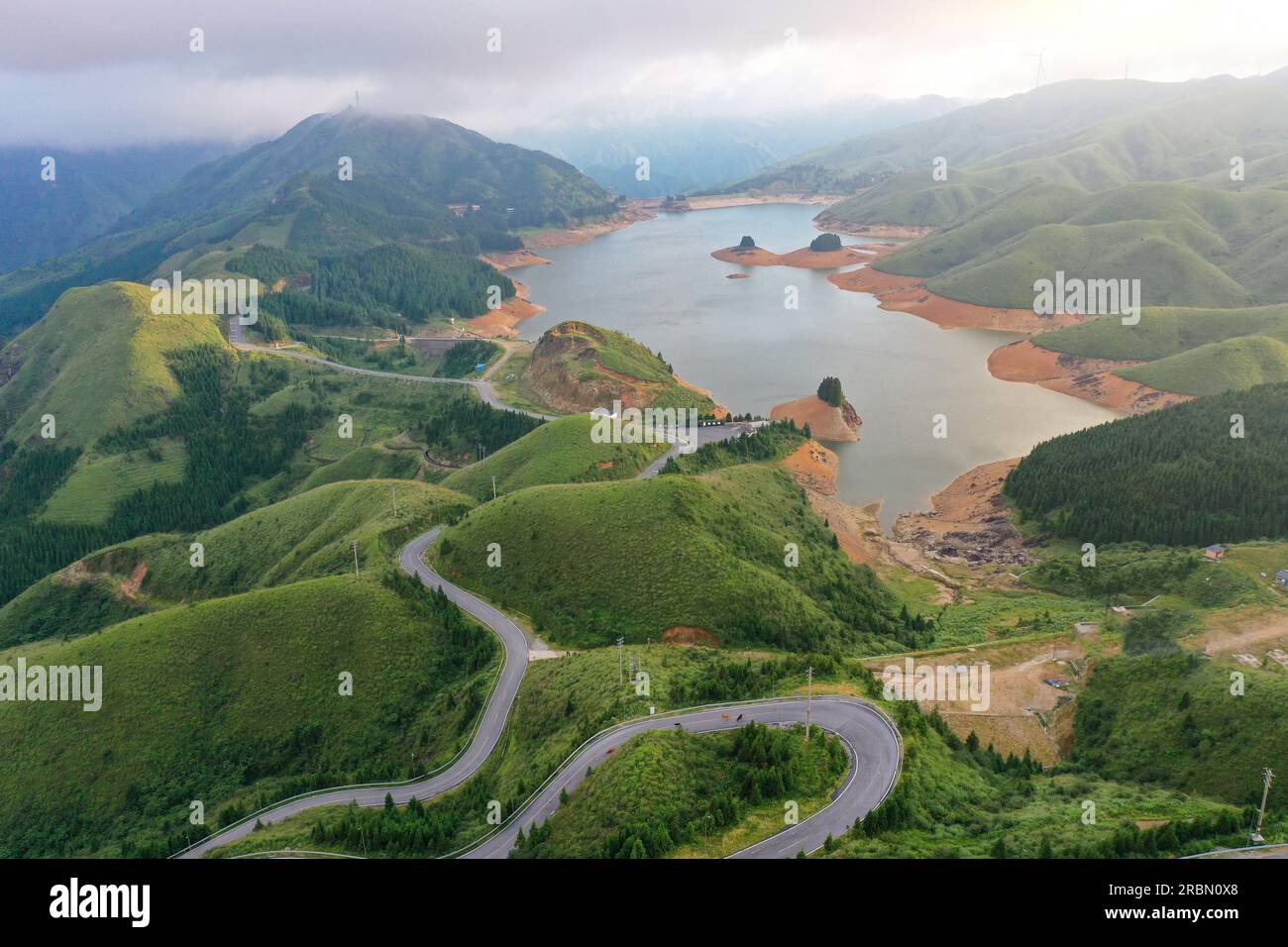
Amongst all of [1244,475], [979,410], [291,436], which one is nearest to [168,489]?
[291,436]

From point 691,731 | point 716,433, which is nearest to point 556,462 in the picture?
point 716,433

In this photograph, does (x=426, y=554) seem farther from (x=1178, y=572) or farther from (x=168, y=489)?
(x=168, y=489)

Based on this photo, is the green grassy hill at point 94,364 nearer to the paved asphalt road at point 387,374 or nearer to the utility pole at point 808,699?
the paved asphalt road at point 387,374

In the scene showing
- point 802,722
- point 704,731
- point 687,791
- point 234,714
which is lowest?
point 234,714

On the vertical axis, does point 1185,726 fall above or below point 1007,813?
above

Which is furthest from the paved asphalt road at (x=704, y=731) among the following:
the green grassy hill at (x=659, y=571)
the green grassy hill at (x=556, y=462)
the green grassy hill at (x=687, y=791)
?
the green grassy hill at (x=556, y=462)

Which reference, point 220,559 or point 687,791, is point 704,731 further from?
point 220,559
